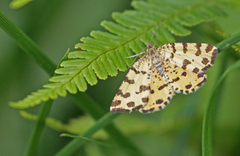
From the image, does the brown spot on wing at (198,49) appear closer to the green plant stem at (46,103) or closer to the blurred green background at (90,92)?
the blurred green background at (90,92)

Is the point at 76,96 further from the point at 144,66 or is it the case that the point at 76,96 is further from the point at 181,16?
the point at 181,16

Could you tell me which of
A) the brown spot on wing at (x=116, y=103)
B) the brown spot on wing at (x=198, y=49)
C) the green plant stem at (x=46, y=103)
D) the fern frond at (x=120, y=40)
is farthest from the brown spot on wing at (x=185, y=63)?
the green plant stem at (x=46, y=103)

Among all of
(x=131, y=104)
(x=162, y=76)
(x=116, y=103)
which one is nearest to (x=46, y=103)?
(x=116, y=103)

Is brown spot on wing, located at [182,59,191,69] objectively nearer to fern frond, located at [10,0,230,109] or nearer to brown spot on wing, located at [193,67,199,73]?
brown spot on wing, located at [193,67,199,73]

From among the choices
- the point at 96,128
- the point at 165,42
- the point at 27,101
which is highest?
the point at 27,101

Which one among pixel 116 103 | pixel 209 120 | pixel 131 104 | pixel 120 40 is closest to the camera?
pixel 209 120

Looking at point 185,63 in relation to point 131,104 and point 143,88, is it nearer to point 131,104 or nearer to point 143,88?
point 143,88

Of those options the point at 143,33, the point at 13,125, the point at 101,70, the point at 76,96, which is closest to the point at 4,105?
the point at 13,125
